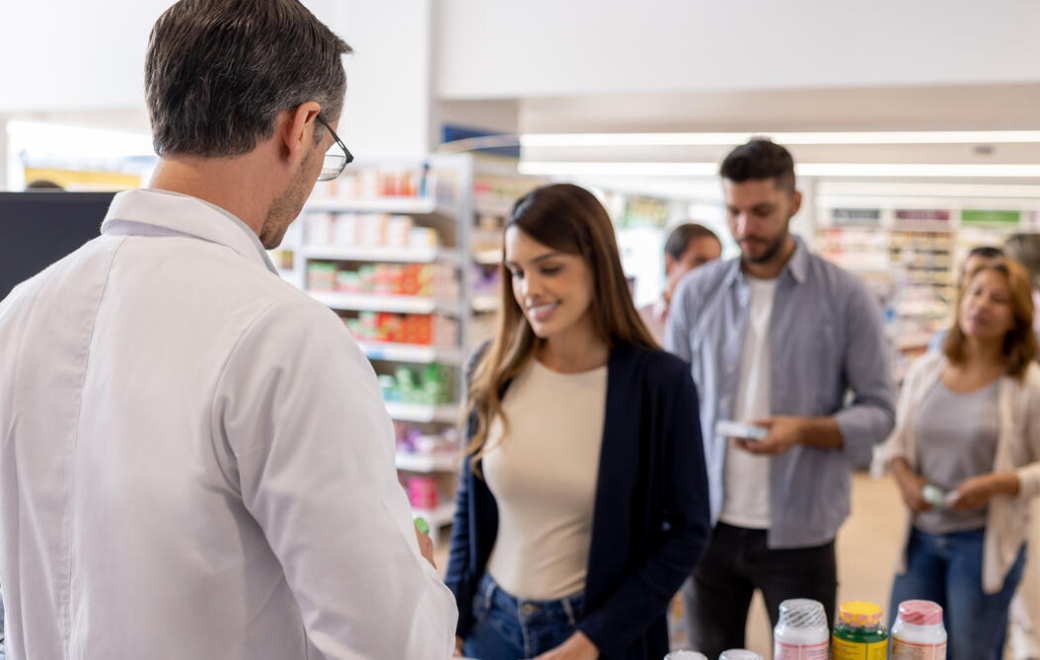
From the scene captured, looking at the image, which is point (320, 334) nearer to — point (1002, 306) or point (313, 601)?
point (313, 601)

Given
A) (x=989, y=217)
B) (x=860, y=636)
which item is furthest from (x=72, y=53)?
(x=989, y=217)

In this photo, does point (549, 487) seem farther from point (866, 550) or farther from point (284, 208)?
point (866, 550)

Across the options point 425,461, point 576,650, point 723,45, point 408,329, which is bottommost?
point 425,461

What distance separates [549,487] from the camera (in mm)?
2006

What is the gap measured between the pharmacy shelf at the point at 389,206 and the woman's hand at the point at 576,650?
14.3 ft

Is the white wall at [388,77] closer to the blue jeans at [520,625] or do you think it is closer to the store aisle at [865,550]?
the store aisle at [865,550]

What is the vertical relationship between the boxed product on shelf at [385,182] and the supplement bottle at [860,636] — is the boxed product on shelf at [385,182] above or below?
above

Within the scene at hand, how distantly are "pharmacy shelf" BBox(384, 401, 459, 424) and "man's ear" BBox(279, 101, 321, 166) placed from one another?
509cm

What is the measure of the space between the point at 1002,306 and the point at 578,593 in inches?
80.9

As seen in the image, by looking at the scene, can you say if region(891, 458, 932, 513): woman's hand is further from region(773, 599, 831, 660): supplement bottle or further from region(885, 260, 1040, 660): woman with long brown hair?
region(773, 599, 831, 660): supplement bottle

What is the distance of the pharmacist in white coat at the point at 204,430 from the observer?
939 mm

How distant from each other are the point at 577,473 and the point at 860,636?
72 centimetres

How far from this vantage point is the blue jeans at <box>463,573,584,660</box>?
A: 1.96 meters

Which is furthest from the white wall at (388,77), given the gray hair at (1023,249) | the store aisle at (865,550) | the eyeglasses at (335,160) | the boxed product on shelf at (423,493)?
the eyeglasses at (335,160)
